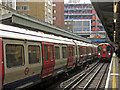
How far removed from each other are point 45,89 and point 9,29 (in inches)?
187

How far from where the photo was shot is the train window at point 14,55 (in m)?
5.25

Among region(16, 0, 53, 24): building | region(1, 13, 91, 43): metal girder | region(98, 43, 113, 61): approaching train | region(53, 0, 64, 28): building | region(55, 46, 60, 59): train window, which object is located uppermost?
region(53, 0, 64, 28): building

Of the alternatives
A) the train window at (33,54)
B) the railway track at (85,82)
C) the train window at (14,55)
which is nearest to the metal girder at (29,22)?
the railway track at (85,82)

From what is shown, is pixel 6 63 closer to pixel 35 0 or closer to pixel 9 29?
pixel 9 29

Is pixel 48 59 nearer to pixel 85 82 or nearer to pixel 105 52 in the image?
pixel 85 82

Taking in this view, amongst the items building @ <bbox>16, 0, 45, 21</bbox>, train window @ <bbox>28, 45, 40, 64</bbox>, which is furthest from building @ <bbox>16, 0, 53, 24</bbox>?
train window @ <bbox>28, 45, 40, 64</bbox>

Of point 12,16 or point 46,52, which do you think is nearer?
point 46,52

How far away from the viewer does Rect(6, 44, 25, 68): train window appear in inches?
207

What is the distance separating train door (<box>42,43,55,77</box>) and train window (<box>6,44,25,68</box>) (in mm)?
1862

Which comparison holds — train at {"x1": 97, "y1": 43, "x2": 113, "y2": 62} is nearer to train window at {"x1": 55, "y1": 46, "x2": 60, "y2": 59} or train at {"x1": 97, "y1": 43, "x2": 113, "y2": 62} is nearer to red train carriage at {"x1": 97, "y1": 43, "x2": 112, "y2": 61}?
red train carriage at {"x1": 97, "y1": 43, "x2": 112, "y2": 61}

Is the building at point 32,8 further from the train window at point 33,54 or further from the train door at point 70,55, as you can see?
the train window at point 33,54

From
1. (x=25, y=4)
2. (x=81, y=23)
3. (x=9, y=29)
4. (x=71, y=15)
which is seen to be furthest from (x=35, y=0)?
(x=71, y=15)

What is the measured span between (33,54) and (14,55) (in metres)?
1.28

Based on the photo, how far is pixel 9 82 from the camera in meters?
5.29
